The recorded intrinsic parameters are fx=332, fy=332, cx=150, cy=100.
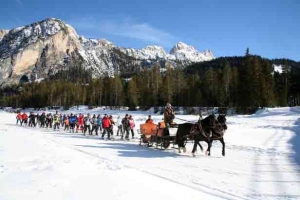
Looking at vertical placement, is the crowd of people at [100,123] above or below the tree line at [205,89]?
below

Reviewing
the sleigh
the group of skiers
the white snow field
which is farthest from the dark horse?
the group of skiers

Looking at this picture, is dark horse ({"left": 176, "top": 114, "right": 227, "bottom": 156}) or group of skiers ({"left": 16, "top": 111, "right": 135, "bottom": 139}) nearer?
dark horse ({"left": 176, "top": 114, "right": 227, "bottom": 156})

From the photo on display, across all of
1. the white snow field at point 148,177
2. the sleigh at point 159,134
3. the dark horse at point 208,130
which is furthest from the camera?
the sleigh at point 159,134

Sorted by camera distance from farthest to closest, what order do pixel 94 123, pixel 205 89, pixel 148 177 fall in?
1. pixel 205 89
2. pixel 94 123
3. pixel 148 177

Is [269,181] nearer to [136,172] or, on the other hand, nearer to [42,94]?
[136,172]

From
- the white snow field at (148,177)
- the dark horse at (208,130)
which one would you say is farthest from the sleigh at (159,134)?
the white snow field at (148,177)

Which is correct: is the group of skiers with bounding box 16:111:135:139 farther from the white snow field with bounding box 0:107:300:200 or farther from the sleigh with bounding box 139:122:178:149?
the white snow field with bounding box 0:107:300:200

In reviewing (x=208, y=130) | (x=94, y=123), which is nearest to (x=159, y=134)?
(x=208, y=130)

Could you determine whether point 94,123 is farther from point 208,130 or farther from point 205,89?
point 205,89

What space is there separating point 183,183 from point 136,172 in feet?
6.07

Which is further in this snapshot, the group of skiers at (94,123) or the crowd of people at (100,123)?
the group of skiers at (94,123)

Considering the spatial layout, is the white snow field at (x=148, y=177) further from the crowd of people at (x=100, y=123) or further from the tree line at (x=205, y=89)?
the tree line at (x=205, y=89)

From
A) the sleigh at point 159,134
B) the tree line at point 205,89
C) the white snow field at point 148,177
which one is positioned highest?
the tree line at point 205,89

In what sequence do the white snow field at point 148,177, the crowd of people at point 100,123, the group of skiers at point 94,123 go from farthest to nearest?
the group of skiers at point 94,123
the crowd of people at point 100,123
the white snow field at point 148,177
